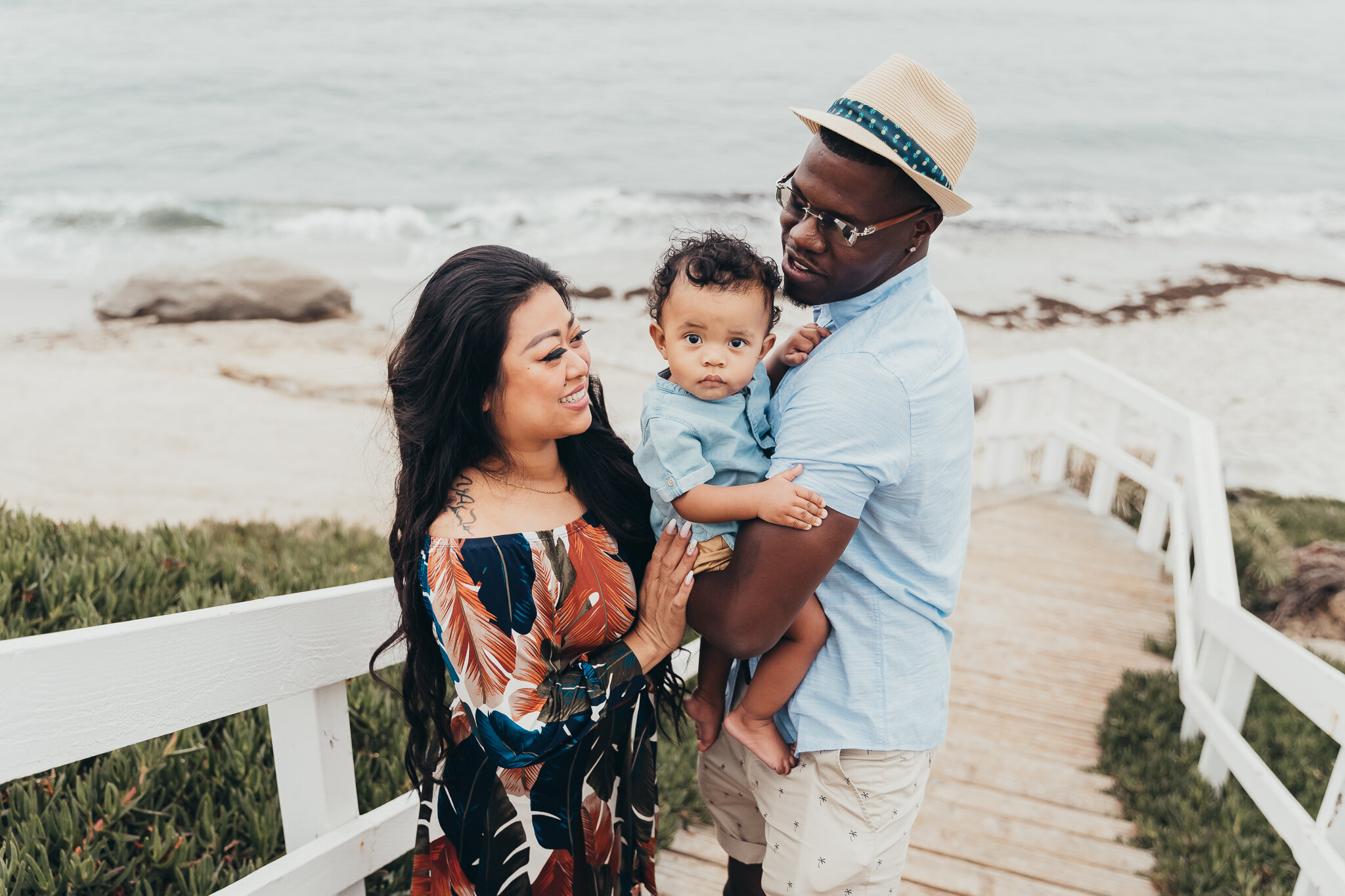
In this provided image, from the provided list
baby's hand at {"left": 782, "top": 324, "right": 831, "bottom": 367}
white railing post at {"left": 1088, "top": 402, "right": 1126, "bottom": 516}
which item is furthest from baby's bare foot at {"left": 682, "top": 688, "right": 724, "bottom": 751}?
white railing post at {"left": 1088, "top": 402, "right": 1126, "bottom": 516}

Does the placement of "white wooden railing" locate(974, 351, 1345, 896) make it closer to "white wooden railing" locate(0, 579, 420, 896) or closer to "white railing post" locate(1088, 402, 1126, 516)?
"white railing post" locate(1088, 402, 1126, 516)

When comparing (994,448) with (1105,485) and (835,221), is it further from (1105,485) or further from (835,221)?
(835,221)

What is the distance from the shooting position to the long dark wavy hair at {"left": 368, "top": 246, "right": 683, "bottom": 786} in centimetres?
211

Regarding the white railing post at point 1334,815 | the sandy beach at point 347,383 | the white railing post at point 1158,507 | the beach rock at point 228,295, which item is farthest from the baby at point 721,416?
the beach rock at point 228,295

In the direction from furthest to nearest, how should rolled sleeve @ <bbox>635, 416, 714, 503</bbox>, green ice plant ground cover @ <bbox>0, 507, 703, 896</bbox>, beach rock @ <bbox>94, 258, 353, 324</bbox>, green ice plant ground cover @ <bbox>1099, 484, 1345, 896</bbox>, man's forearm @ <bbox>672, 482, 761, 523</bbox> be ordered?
beach rock @ <bbox>94, 258, 353, 324</bbox>, green ice plant ground cover @ <bbox>1099, 484, 1345, 896</bbox>, green ice plant ground cover @ <bbox>0, 507, 703, 896</bbox>, rolled sleeve @ <bbox>635, 416, 714, 503</bbox>, man's forearm @ <bbox>672, 482, 761, 523</bbox>

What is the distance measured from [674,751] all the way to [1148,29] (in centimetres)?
7437

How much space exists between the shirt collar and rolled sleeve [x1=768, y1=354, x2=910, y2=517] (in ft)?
0.66

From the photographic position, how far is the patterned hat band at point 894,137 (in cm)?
190

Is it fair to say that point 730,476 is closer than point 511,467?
Yes

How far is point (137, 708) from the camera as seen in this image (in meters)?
1.79

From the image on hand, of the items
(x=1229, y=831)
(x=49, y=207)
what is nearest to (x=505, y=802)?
(x=1229, y=831)

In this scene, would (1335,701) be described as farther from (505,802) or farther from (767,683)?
(505,802)

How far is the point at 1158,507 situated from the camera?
676 centimetres

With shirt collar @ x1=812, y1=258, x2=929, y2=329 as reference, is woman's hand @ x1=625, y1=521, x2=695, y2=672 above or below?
below
